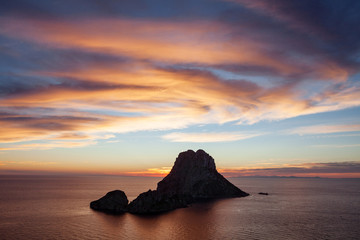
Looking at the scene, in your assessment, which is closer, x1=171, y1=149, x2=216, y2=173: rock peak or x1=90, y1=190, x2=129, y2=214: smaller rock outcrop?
x1=90, y1=190, x2=129, y2=214: smaller rock outcrop

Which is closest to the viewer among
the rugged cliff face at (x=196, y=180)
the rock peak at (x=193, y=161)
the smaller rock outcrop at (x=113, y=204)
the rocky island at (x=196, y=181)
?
the smaller rock outcrop at (x=113, y=204)

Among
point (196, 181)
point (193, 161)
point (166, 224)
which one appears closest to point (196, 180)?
point (196, 181)

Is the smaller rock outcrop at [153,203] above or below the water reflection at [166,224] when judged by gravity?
above

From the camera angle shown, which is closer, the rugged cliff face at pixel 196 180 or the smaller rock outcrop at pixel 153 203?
the smaller rock outcrop at pixel 153 203

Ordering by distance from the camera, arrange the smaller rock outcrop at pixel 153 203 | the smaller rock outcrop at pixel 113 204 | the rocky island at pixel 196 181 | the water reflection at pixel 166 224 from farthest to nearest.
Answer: the rocky island at pixel 196 181, the smaller rock outcrop at pixel 113 204, the smaller rock outcrop at pixel 153 203, the water reflection at pixel 166 224

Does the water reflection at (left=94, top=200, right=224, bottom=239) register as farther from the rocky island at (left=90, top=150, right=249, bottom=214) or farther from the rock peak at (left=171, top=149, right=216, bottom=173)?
the rock peak at (left=171, top=149, right=216, bottom=173)

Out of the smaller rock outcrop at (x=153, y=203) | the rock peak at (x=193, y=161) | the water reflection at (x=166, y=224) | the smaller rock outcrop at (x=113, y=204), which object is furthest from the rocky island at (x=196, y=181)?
the smaller rock outcrop at (x=113, y=204)

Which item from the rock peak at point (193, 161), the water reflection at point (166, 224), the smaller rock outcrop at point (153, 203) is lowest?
the water reflection at point (166, 224)

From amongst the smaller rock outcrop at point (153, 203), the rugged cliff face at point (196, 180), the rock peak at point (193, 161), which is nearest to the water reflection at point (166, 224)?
the smaller rock outcrop at point (153, 203)

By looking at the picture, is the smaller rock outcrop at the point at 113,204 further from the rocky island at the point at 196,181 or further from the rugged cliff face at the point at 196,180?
the rugged cliff face at the point at 196,180

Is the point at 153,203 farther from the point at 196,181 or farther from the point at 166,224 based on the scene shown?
the point at 196,181

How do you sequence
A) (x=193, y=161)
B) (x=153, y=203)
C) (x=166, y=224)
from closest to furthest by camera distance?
(x=166, y=224) → (x=153, y=203) → (x=193, y=161)

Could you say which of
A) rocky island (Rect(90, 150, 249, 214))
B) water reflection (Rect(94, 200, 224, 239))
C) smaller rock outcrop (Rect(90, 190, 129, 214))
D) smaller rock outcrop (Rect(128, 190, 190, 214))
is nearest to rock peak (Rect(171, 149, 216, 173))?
rocky island (Rect(90, 150, 249, 214))

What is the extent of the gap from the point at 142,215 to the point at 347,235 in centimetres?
6570
